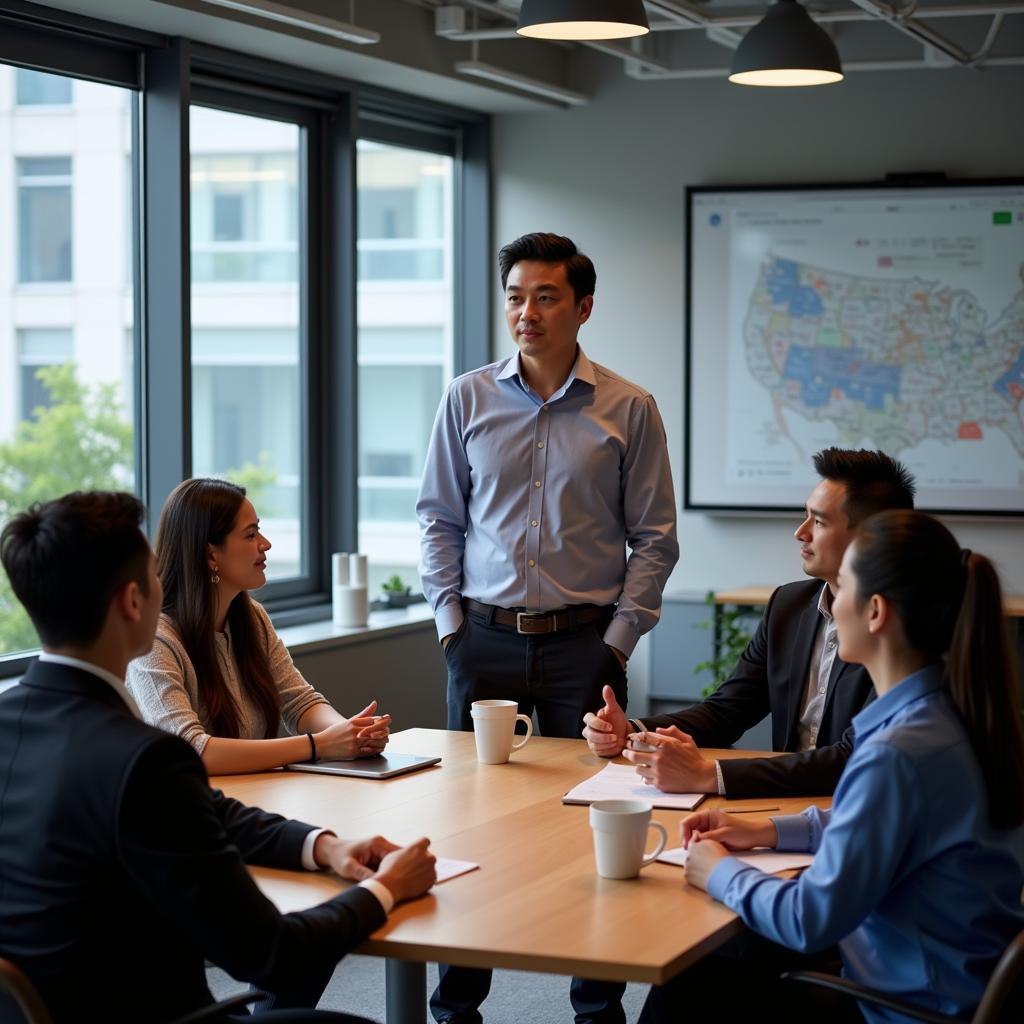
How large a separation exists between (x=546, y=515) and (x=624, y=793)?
3.81ft

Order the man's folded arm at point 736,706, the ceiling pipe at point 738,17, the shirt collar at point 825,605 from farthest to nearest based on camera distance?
the ceiling pipe at point 738,17
the man's folded arm at point 736,706
the shirt collar at point 825,605

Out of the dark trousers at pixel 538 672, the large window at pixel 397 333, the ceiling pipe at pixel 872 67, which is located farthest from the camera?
the large window at pixel 397 333

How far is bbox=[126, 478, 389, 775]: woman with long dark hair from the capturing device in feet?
8.70

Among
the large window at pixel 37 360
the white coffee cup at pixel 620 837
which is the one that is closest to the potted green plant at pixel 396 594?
the large window at pixel 37 360

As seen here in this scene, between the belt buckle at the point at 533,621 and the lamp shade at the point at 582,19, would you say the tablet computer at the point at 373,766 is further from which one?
the lamp shade at the point at 582,19

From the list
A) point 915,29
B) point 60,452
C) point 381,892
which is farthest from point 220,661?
point 915,29

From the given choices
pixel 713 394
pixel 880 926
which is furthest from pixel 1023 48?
pixel 880 926

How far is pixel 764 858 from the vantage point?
2.17 meters

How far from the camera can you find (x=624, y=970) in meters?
1.72

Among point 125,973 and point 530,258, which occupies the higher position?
point 530,258

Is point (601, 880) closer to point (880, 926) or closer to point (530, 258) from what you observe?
point (880, 926)

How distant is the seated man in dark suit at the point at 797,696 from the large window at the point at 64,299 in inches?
76.4

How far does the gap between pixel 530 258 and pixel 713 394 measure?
2.07 m

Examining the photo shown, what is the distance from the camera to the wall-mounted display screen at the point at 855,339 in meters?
5.18
